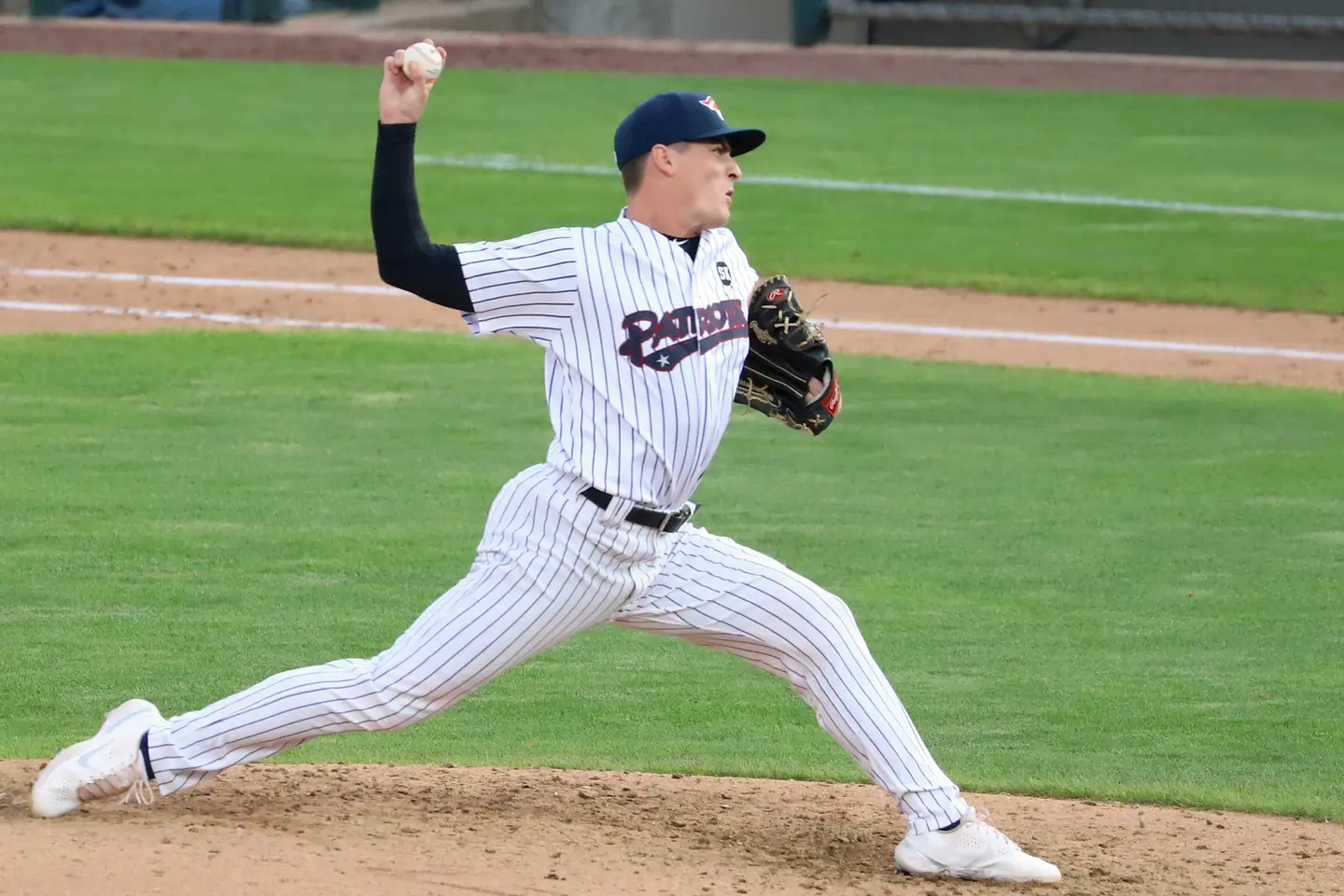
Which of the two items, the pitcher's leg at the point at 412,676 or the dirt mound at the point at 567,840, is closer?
the dirt mound at the point at 567,840

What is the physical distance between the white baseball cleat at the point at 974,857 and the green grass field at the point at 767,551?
0.78 metres

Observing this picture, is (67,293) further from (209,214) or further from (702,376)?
(702,376)

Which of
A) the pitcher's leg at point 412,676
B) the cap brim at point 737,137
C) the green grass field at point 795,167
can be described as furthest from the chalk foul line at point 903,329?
the pitcher's leg at point 412,676

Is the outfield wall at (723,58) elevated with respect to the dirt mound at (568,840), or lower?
elevated

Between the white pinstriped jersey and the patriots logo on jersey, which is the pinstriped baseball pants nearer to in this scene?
the white pinstriped jersey

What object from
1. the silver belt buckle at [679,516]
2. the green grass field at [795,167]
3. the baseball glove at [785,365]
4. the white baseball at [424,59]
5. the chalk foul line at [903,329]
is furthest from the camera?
the green grass field at [795,167]

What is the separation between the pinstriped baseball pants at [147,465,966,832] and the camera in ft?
11.8

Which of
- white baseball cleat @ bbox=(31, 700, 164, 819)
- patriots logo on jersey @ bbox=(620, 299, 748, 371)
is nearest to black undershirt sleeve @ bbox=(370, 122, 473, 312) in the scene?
patriots logo on jersey @ bbox=(620, 299, 748, 371)

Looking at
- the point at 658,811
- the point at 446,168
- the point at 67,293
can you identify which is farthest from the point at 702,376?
the point at 446,168

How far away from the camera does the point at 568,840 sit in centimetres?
380

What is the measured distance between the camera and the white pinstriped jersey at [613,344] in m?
3.56

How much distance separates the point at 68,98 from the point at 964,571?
39.7 feet

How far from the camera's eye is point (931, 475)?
7270mm

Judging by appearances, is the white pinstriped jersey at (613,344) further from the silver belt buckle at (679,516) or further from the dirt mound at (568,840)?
the dirt mound at (568,840)
